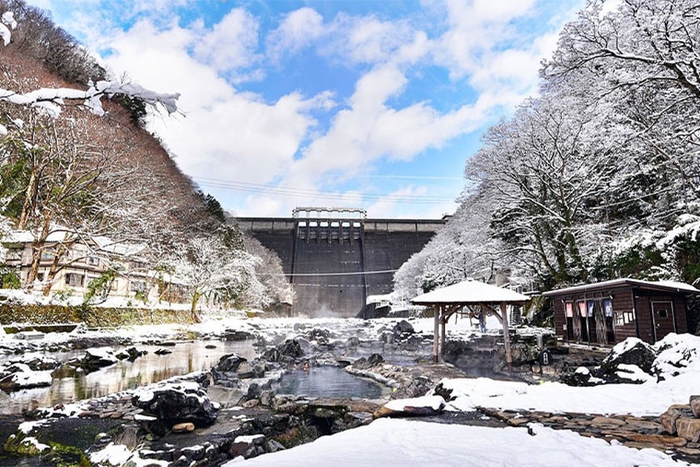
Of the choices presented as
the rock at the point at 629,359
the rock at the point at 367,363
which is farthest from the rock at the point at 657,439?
the rock at the point at 367,363

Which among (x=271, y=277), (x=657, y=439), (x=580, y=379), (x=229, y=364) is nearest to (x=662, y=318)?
(x=580, y=379)

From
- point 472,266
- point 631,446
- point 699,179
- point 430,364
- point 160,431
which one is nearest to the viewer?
point 631,446

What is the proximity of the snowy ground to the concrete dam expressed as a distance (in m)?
43.4

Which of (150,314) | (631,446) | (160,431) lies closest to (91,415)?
Result: (160,431)

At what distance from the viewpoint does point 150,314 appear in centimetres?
2164

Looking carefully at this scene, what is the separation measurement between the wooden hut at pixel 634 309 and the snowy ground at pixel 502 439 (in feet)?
15.6

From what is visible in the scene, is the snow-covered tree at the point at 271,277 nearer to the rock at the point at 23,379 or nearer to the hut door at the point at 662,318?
the rock at the point at 23,379

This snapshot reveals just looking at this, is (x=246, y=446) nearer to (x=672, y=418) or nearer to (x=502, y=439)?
(x=502, y=439)

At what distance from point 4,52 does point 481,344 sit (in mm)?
23738

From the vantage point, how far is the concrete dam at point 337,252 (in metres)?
50.4

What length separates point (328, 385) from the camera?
31.8ft

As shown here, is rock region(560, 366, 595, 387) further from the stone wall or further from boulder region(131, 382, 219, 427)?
the stone wall

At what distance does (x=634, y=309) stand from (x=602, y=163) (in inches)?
287

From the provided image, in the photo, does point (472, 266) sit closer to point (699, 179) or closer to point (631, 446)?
point (699, 179)
